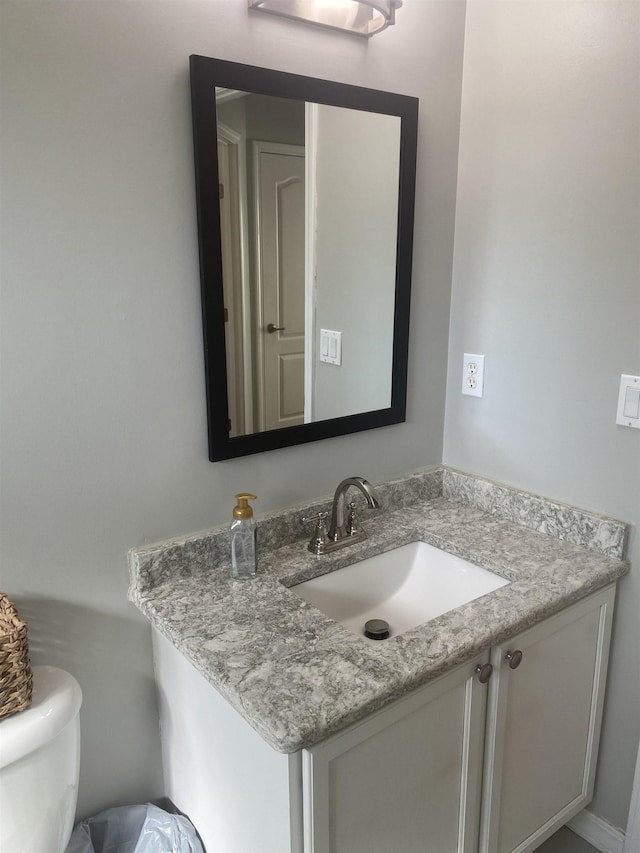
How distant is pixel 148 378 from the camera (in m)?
1.28

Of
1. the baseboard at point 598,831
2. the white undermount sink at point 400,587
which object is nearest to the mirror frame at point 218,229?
the white undermount sink at point 400,587

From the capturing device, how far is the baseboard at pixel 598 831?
1.62m

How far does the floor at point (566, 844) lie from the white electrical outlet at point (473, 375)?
3.98ft

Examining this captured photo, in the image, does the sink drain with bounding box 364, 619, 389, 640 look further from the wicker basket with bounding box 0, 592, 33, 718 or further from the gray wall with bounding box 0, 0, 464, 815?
the wicker basket with bounding box 0, 592, 33, 718

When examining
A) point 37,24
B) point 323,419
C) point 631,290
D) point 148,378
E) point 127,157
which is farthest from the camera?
point 323,419

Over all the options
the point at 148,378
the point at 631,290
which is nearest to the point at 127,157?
the point at 148,378

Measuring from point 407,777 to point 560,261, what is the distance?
3.81 feet

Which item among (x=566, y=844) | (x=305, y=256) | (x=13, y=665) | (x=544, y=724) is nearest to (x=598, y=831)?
(x=566, y=844)

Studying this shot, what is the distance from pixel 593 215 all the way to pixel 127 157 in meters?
1.00

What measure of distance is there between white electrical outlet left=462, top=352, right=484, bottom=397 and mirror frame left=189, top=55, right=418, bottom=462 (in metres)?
0.19

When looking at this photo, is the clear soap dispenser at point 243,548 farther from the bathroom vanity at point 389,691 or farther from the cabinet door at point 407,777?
the cabinet door at point 407,777

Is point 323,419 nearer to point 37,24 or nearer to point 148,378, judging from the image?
point 148,378

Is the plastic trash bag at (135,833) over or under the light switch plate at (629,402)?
under

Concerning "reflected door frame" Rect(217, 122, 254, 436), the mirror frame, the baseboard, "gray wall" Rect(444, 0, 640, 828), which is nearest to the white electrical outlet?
"gray wall" Rect(444, 0, 640, 828)
